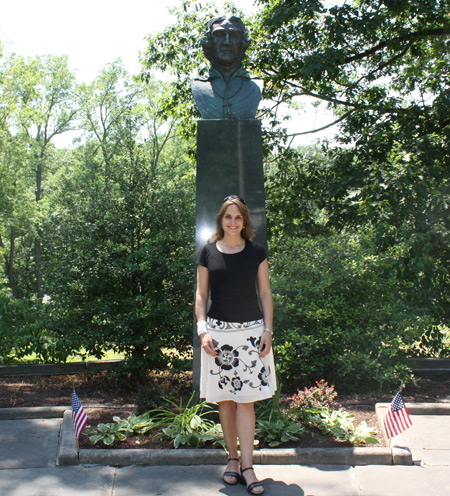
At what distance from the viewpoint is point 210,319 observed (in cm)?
398

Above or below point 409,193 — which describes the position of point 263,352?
below

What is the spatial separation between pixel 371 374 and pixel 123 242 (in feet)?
12.0

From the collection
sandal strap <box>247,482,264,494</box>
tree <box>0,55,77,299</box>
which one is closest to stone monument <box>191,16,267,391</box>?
sandal strap <box>247,482,264,494</box>

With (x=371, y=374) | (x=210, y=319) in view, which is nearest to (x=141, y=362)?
(x=371, y=374)

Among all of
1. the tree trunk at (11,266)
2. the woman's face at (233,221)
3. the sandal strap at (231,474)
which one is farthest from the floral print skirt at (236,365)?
the tree trunk at (11,266)

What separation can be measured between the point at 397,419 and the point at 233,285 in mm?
1800

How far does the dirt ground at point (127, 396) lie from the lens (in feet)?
15.5

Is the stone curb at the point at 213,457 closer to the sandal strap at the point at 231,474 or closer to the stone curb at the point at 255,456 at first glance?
the stone curb at the point at 255,456

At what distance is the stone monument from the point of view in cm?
537

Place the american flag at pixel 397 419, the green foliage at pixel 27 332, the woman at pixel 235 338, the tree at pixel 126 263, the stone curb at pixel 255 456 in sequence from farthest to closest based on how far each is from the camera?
the green foliage at pixel 27 332
the tree at pixel 126 263
the american flag at pixel 397 419
the stone curb at pixel 255 456
the woman at pixel 235 338

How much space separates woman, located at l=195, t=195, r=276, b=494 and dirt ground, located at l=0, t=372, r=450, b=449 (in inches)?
30.5

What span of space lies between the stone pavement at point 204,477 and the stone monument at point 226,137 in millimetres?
1246

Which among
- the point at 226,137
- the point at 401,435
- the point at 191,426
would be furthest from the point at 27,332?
the point at 401,435

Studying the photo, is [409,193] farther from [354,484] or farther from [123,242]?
[354,484]
